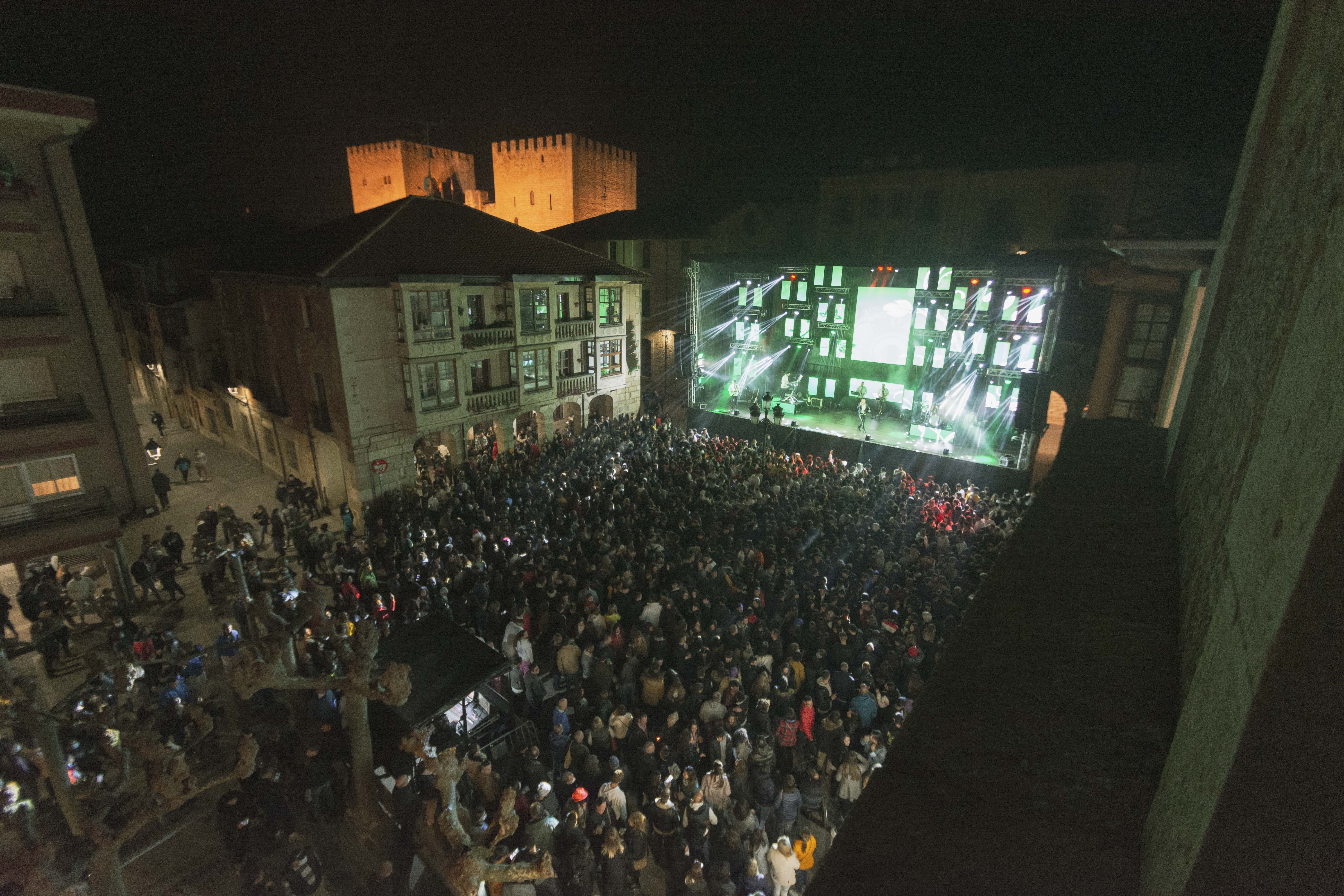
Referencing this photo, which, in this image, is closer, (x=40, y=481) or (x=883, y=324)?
(x=40, y=481)

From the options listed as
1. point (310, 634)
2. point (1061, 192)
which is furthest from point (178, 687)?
point (1061, 192)

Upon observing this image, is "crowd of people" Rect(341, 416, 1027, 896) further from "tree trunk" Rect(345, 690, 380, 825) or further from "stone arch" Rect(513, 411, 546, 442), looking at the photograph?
"stone arch" Rect(513, 411, 546, 442)

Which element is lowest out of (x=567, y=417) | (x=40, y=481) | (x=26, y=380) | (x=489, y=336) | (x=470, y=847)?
(x=567, y=417)

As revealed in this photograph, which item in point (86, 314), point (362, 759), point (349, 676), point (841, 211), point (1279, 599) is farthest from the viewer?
point (841, 211)

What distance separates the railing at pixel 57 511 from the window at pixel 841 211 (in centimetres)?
3564

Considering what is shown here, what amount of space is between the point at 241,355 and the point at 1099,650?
31.3 meters

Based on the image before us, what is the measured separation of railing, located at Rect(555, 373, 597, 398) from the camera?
25859 mm

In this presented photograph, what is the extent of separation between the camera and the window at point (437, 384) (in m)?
20.7

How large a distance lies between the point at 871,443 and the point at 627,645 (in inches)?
674

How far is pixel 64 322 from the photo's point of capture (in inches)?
546

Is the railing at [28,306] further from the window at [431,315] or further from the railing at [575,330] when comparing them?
the railing at [575,330]

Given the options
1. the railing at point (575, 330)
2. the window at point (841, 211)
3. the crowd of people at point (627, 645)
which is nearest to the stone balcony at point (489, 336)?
the railing at point (575, 330)

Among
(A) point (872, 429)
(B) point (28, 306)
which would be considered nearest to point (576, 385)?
(A) point (872, 429)

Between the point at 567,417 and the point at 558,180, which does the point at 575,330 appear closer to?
the point at 567,417
